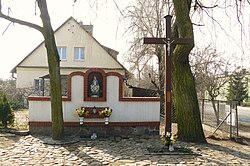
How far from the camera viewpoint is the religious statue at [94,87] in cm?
968

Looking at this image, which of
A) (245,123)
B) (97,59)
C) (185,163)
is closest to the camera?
(185,163)

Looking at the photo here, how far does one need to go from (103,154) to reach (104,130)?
2.84 m

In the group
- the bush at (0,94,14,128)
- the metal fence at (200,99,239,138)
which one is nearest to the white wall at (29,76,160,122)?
the bush at (0,94,14,128)

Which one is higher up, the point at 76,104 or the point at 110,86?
the point at 110,86

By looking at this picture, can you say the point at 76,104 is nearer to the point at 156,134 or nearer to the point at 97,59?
the point at 156,134

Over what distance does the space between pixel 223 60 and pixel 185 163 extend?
54.4ft

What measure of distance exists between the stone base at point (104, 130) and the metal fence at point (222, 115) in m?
3.07

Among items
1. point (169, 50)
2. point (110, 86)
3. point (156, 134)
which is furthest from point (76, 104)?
point (169, 50)

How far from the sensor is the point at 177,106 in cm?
882

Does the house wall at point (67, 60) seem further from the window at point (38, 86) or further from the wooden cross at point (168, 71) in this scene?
the wooden cross at point (168, 71)

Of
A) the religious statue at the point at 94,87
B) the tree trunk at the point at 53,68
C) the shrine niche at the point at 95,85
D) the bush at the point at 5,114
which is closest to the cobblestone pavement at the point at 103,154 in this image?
the tree trunk at the point at 53,68

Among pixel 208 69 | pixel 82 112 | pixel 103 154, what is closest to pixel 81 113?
pixel 82 112

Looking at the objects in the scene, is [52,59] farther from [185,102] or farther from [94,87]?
[185,102]

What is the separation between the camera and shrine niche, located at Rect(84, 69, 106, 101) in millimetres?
9648
